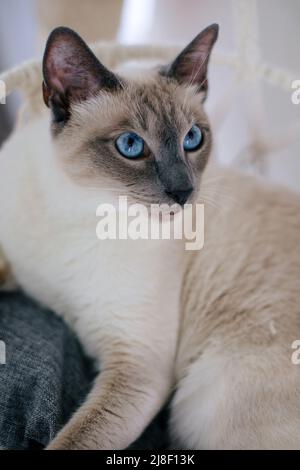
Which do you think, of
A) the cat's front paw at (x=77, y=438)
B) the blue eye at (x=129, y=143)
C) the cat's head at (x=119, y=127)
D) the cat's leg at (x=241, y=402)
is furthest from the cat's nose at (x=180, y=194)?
the cat's front paw at (x=77, y=438)

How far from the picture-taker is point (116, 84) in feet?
4.06

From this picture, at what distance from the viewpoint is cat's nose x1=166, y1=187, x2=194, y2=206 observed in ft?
3.71

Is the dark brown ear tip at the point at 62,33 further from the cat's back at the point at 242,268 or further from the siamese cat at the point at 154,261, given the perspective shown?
the cat's back at the point at 242,268

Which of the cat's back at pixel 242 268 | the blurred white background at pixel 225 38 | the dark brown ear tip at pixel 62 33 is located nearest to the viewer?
the dark brown ear tip at pixel 62 33

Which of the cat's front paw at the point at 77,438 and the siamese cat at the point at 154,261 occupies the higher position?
the siamese cat at the point at 154,261

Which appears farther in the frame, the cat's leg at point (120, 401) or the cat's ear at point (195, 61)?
the cat's ear at point (195, 61)

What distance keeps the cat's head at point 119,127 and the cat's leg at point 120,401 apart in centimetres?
46

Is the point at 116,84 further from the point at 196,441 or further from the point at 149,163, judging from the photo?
the point at 196,441

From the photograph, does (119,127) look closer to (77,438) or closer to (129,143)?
(129,143)

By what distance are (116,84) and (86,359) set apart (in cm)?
81

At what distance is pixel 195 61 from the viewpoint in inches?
51.5

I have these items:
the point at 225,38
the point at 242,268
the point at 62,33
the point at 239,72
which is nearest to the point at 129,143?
the point at 62,33

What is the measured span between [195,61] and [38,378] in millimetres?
939

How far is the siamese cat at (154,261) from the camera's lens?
3.87ft
